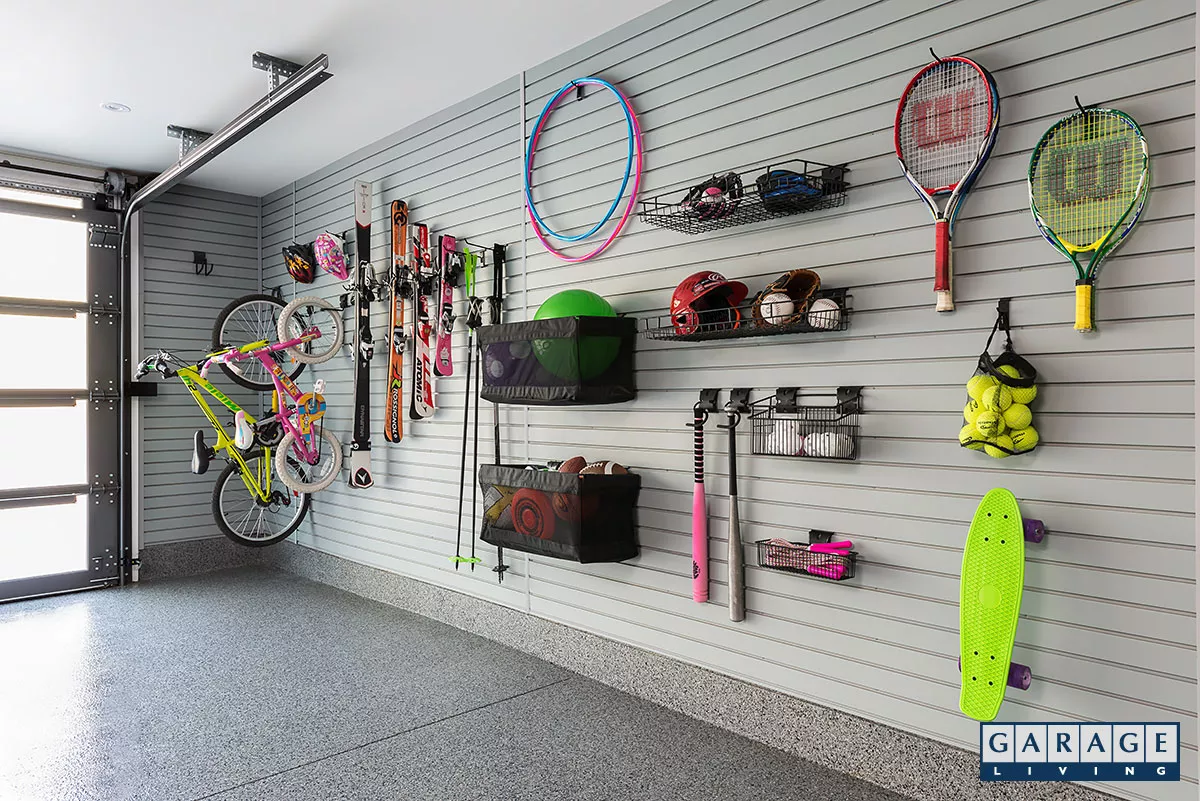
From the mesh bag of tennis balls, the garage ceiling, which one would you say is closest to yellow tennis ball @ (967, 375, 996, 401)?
the mesh bag of tennis balls

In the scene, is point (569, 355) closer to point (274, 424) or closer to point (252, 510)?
point (274, 424)

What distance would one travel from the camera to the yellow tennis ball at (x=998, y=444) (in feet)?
7.64

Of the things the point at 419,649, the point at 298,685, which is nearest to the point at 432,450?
the point at 419,649

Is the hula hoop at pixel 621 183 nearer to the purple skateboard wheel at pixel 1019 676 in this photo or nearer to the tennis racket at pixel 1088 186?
the tennis racket at pixel 1088 186

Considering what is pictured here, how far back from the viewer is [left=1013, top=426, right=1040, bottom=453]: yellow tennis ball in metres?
2.31

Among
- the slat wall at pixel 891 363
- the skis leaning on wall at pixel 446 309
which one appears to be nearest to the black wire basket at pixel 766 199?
the slat wall at pixel 891 363

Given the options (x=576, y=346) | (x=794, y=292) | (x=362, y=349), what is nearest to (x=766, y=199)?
(x=794, y=292)

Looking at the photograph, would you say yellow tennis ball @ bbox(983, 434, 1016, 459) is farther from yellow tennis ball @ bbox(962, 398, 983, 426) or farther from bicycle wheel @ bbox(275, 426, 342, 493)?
bicycle wheel @ bbox(275, 426, 342, 493)

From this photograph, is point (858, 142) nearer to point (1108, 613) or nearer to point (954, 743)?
point (1108, 613)

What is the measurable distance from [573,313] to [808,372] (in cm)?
102

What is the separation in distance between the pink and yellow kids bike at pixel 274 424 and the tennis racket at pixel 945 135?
3.72 meters

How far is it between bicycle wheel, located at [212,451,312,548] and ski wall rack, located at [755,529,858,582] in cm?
367

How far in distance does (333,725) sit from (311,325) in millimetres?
2913

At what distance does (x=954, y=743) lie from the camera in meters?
2.51
